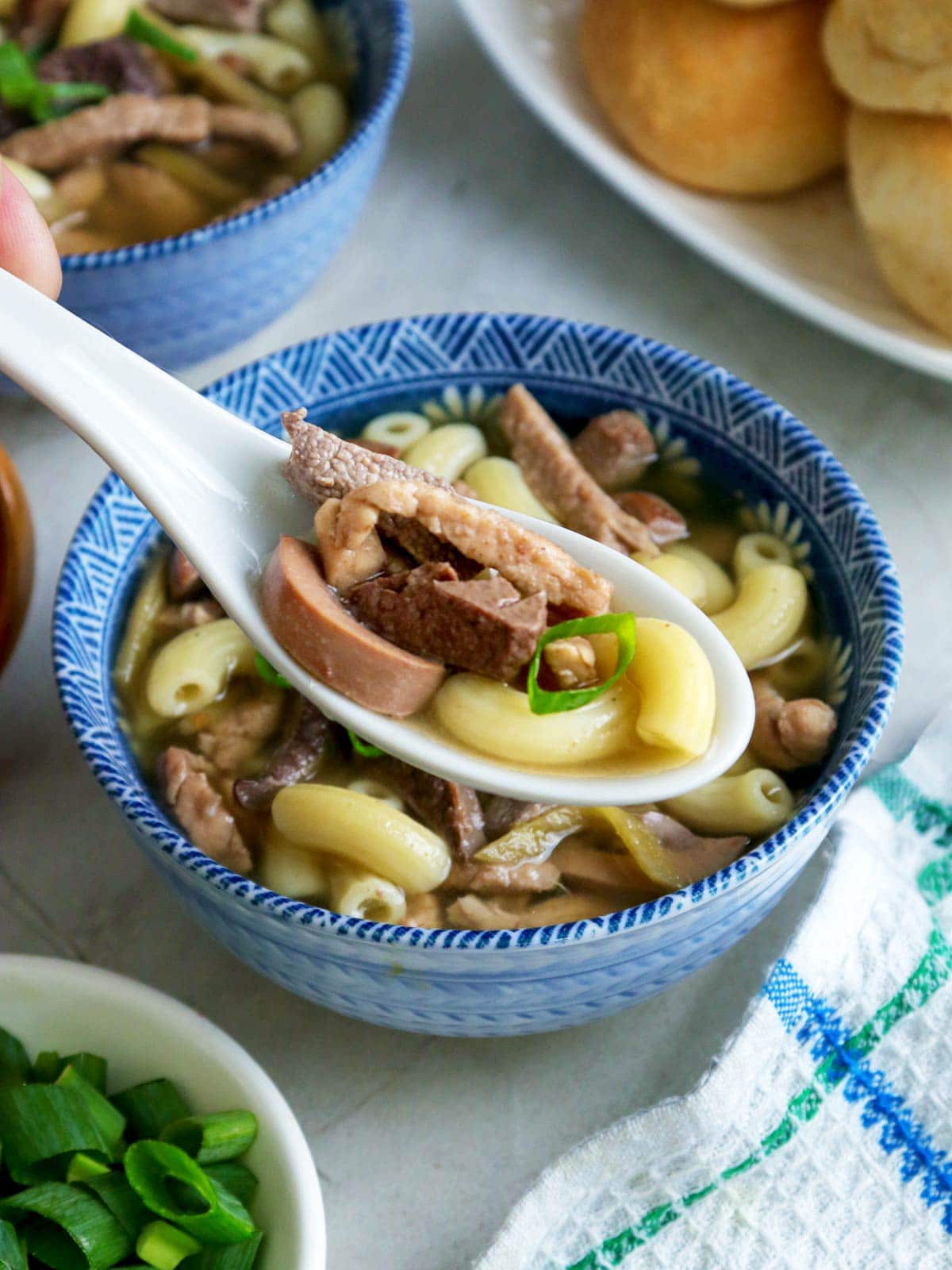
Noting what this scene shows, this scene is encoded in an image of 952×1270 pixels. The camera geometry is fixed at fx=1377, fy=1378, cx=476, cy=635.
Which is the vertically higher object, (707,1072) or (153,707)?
(707,1072)

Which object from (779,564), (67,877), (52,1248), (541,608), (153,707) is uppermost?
(541,608)

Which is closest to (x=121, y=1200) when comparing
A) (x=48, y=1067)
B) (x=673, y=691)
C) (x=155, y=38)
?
(x=48, y=1067)

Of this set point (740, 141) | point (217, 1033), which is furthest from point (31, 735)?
point (740, 141)

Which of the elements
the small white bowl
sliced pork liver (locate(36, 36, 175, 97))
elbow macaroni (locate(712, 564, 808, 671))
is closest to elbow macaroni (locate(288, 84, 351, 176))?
sliced pork liver (locate(36, 36, 175, 97))

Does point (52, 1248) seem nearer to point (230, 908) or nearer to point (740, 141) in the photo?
point (230, 908)

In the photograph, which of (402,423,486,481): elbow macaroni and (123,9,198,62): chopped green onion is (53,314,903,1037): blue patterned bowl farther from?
(123,9,198,62): chopped green onion

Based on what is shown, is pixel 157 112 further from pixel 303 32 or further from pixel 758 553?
pixel 758 553
